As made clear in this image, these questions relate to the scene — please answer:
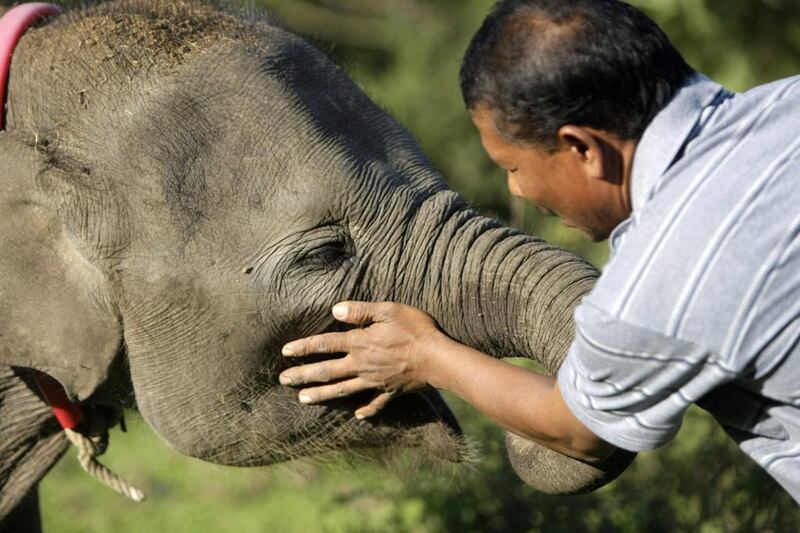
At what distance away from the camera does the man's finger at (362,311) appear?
10.5ft

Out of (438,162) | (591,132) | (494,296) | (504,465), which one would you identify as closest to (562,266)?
(494,296)

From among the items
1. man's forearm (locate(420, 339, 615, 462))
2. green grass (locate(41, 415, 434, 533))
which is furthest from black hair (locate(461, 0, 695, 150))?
green grass (locate(41, 415, 434, 533))

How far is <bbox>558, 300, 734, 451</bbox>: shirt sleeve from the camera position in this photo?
2.41 meters

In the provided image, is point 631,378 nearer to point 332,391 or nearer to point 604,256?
point 332,391

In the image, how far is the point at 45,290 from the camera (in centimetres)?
355

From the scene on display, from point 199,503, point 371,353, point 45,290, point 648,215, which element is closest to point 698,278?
point 648,215

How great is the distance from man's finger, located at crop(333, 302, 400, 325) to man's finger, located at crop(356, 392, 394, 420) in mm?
200

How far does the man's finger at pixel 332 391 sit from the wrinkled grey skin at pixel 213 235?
0.32 ft

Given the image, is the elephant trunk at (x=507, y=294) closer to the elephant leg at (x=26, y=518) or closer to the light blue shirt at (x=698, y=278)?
the light blue shirt at (x=698, y=278)

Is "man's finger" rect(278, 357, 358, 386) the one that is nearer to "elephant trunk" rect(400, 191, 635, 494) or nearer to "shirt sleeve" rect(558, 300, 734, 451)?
"elephant trunk" rect(400, 191, 635, 494)

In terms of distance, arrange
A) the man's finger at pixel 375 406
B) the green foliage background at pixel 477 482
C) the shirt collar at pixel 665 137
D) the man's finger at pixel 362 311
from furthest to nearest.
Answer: the green foliage background at pixel 477 482, the man's finger at pixel 375 406, the man's finger at pixel 362 311, the shirt collar at pixel 665 137

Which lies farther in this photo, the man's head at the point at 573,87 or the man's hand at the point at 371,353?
the man's hand at the point at 371,353

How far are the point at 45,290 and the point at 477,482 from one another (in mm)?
2357

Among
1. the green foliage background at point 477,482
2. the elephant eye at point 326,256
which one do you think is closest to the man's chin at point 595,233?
the elephant eye at point 326,256
